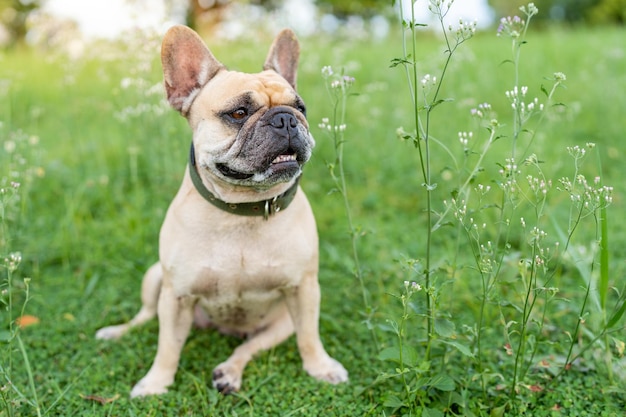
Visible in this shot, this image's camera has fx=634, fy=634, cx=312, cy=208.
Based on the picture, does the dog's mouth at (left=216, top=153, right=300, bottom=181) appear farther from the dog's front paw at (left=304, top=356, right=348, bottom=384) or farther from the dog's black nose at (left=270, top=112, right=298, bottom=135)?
the dog's front paw at (left=304, top=356, right=348, bottom=384)

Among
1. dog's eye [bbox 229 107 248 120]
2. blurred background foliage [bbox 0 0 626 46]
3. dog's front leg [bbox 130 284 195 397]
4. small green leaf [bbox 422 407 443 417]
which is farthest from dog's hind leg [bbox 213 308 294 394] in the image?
blurred background foliage [bbox 0 0 626 46]

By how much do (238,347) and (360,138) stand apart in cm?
307

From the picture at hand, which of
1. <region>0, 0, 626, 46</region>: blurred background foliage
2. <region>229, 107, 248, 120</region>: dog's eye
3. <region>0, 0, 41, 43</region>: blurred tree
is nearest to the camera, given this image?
<region>229, 107, 248, 120</region>: dog's eye

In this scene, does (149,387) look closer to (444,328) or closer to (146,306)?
(146,306)

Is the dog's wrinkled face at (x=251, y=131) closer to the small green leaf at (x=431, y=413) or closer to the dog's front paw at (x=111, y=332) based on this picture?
the small green leaf at (x=431, y=413)

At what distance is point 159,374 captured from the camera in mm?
2986

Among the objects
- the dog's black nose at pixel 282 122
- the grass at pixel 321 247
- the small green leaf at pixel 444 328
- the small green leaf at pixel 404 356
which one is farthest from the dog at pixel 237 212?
the small green leaf at pixel 444 328

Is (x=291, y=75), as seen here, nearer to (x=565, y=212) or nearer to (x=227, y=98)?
(x=227, y=98)

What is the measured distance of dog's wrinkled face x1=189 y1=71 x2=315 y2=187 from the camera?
2.54m

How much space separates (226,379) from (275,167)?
3.53 ft

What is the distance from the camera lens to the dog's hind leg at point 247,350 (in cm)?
296

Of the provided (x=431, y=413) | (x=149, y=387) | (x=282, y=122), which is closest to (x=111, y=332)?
(x=149, y=387)

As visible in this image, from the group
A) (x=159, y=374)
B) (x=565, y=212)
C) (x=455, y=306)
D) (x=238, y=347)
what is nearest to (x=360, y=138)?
(x=565, y=212)

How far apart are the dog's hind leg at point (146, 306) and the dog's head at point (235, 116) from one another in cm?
95
